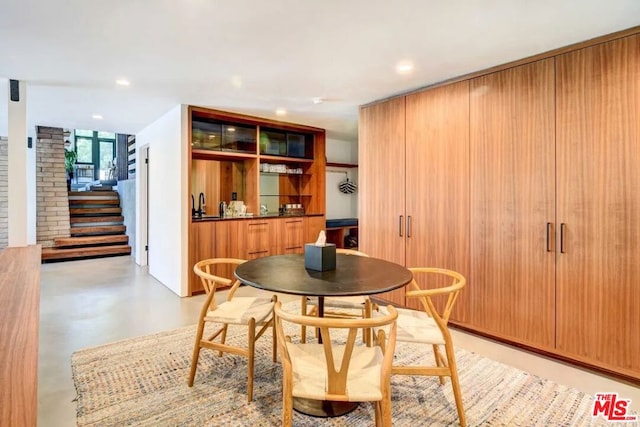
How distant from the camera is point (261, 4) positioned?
6.68 ft

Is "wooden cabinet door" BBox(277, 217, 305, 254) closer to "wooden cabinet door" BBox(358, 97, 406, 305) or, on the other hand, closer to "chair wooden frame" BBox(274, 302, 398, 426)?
"wooden cabinet door" BBox(358, 97, 406, 305)

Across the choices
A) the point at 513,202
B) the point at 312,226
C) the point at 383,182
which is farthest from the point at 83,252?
the point at 513,202

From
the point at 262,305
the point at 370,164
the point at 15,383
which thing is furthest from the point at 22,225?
the point at 370,164

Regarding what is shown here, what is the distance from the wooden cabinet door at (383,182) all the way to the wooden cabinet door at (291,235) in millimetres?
1438

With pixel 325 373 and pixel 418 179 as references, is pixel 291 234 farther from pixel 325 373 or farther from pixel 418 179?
pixel 325 373

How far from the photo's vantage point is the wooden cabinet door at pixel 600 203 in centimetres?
235

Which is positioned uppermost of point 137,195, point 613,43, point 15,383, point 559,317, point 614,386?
point 613,43

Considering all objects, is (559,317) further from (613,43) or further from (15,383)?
(15,383)

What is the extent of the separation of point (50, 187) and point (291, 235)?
513 cm

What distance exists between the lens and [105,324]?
Result: 345cm

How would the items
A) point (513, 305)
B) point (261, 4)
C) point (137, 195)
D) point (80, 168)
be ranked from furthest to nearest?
point (80, 168) → point (137, 195) → point (513, 305) → point (261, 4)

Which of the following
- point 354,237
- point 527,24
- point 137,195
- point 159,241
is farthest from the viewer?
point 354,237

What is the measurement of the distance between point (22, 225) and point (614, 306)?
5.15 meters

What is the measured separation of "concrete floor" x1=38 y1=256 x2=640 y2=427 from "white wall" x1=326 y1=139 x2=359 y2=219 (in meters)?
2.86
